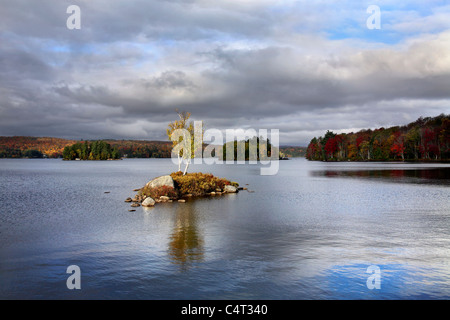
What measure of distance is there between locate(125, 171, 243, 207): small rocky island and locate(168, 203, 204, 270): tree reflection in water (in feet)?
30.9

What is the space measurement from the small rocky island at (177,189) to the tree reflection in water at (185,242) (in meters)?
9.41

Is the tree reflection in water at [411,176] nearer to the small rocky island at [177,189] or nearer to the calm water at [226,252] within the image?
the calm water at [226,252]

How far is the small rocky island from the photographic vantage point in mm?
36094

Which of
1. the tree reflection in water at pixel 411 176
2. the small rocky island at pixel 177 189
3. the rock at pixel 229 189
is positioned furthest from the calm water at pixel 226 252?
the tree reflection in water at pixel 411 176

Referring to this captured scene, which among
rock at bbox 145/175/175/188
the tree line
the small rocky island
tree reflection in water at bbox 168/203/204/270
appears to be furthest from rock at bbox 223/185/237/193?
the tree line

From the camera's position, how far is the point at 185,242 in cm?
1798

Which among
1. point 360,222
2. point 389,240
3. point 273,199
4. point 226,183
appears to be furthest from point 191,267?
point 226,183

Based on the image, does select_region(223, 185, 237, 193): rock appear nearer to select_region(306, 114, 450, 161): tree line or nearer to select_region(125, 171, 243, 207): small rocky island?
select_region(125, 171, 243, 207): small rocky island

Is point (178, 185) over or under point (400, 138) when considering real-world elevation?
under

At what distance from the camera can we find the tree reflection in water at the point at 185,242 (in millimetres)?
14898
